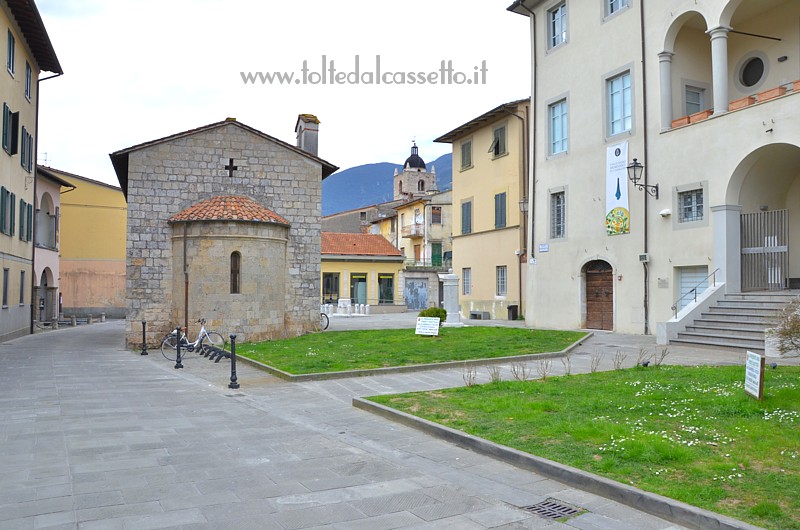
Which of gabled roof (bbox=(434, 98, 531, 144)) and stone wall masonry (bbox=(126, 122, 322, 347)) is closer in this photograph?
stone wall masonry (bbox=(126, 122, 322, 347))

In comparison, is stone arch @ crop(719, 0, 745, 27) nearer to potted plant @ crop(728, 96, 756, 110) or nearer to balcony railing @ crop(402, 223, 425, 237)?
potted plant @ crop(728, 96, 756, 110)

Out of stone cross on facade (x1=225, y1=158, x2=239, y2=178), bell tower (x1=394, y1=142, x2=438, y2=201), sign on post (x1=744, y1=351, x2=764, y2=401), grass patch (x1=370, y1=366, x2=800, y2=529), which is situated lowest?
grass patch (x1=370, y1=366, x2=800, y2=529)

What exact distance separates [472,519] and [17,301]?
26957 millimetres

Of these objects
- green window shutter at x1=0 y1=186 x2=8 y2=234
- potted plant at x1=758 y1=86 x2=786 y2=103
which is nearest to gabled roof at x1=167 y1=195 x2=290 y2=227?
green window shutter at x1=0 y1=186 x2=8 y2=234

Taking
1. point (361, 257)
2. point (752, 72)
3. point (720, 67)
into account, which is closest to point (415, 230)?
point (361, 257)

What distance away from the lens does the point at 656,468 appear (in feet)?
18.9

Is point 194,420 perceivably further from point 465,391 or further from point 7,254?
point 7,254

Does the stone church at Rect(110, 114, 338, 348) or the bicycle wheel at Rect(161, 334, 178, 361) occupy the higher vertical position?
the stone church at Rect(110, 114, 338, 348)

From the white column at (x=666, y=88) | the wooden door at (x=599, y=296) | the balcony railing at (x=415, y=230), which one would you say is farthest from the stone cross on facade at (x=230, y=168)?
the balcony railing at (x=415, y=230)

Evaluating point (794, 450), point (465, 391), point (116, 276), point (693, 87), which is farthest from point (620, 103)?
point (116, 276)

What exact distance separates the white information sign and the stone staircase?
6.62 metres

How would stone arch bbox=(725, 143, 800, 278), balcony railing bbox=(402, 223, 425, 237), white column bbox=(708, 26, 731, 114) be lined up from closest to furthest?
stone arch bbox=(725, 143, 800, 278)
white column bbox=(708, 26, 731, 114)
balcony railing bbox=(402, 223, 425, 237)

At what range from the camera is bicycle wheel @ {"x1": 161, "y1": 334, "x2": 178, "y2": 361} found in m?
17.6

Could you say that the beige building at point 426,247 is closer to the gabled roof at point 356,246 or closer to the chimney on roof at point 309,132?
the gabled roof at point 356,246
